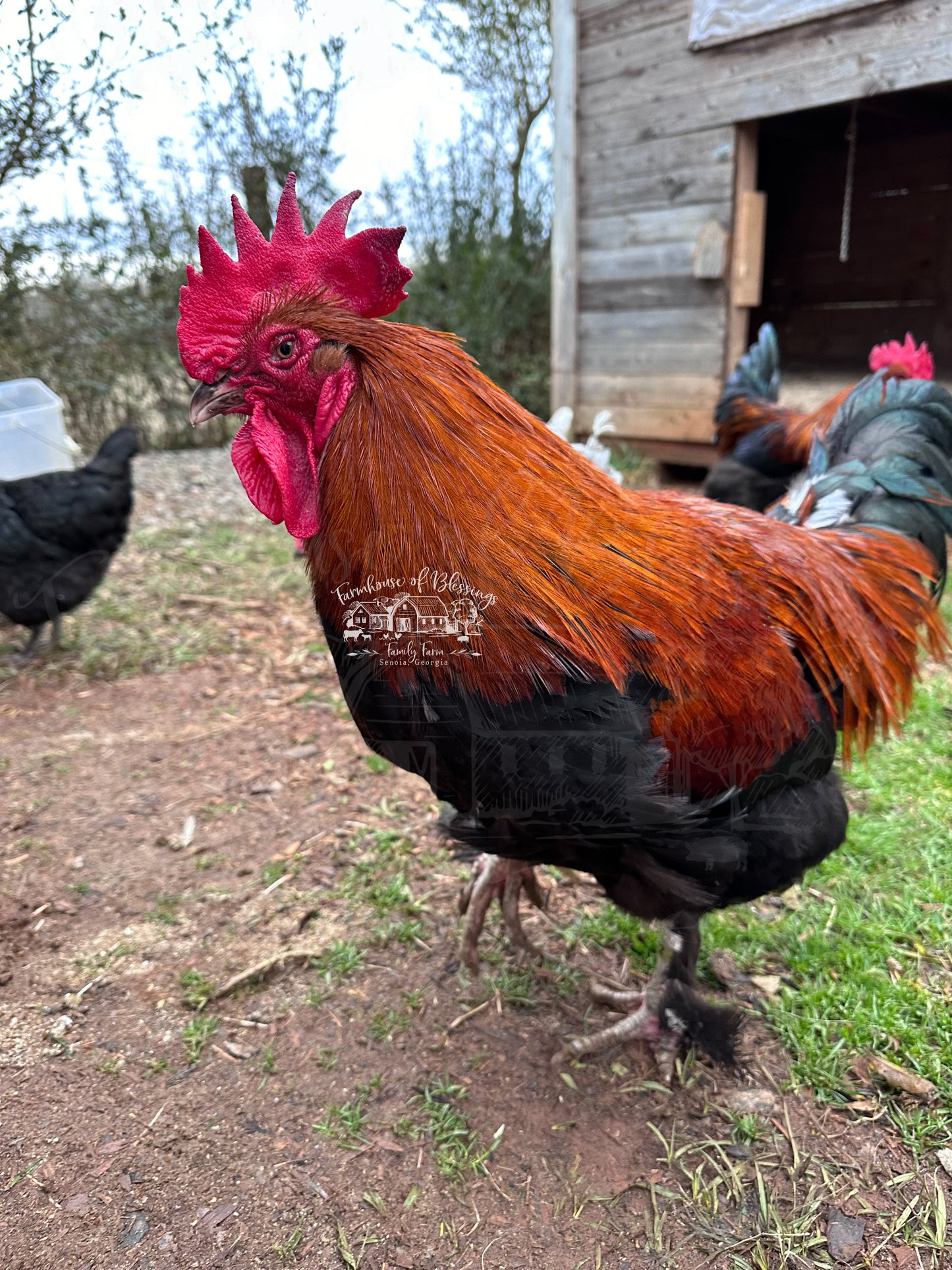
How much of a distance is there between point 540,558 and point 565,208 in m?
6.73

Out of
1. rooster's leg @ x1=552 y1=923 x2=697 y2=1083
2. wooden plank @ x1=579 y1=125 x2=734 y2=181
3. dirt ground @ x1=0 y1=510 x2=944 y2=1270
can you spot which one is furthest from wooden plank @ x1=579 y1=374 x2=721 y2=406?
rooster's leg @ x1=552 y1=923 x2=697 y2=1083

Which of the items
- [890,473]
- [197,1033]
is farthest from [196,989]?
[890,473]

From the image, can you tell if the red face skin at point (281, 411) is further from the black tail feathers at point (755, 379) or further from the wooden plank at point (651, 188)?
the wooden plank at point (651, 188)

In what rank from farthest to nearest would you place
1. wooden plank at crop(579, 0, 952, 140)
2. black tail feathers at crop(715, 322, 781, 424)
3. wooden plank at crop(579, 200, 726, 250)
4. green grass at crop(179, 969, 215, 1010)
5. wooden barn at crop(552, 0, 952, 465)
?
wooden plank at crop(579, 200, 726, 250), black tail feathers at crop(715, 322, 781, 424), wooden barn at crop(552, 0, 952, 465), wooden plank at crop(579, 0, 952, 140), green grass at crop(179, 969, 215, 1010)

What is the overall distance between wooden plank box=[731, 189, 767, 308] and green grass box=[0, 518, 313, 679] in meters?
4.29

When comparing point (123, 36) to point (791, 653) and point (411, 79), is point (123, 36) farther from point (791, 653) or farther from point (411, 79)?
point (791, 653)

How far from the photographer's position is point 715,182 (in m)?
6.33

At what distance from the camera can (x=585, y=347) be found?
7707mm

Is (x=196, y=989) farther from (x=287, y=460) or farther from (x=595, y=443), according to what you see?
(x=595, y=443)

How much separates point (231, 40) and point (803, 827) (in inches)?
110

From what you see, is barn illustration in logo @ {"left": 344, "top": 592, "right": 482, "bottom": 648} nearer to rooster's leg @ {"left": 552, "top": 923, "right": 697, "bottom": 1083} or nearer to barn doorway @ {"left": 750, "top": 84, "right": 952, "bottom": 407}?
rooster's leg @ {"left": 552, "top": 923, "right": 697, "bottom": 1083}

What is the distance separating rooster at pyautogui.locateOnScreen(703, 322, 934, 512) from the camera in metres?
5.31

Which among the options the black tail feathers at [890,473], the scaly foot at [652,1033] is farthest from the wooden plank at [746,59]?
the scaly foot at [652,1033]

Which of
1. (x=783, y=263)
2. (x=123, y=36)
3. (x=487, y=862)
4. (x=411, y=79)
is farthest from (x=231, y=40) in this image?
(x=783, y=263)
